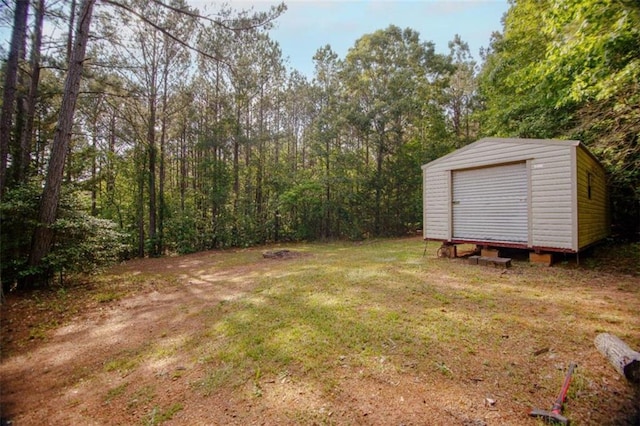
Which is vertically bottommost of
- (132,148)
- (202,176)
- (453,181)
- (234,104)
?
(453,181)

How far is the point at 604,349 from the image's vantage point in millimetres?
2385

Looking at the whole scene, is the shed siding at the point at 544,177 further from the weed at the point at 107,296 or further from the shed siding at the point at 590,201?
the weed at the point at 107,296

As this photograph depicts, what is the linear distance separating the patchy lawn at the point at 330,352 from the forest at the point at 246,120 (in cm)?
275

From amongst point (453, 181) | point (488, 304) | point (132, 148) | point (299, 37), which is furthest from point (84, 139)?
point (488, 304)

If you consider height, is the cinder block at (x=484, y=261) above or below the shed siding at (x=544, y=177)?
below

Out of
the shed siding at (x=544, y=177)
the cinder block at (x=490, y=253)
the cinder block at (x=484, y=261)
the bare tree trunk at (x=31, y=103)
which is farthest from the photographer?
the cinder block at (x=490, y=253)

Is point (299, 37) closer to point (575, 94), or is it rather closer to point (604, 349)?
point (575, 94)

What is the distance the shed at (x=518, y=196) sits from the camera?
532 cm

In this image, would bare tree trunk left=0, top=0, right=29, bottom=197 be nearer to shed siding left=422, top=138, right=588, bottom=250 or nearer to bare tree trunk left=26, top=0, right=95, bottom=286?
bare tree trunk left=26, top=0, right=95, bottom=286

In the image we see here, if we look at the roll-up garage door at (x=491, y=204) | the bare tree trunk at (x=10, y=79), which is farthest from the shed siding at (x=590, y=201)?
the bare tree trunk at (x=10, y=79)

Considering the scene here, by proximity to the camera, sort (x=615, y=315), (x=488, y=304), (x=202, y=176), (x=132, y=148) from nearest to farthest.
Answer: (x=615, y=315) → (x=488, y=304) → (x=132, y=148) → (x=202, y=176)

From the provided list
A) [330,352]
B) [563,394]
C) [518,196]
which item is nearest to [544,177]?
[518,196]

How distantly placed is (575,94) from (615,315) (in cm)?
375

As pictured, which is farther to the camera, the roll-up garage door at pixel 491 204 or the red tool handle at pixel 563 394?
the roll-up garage door at pixel 491 204
